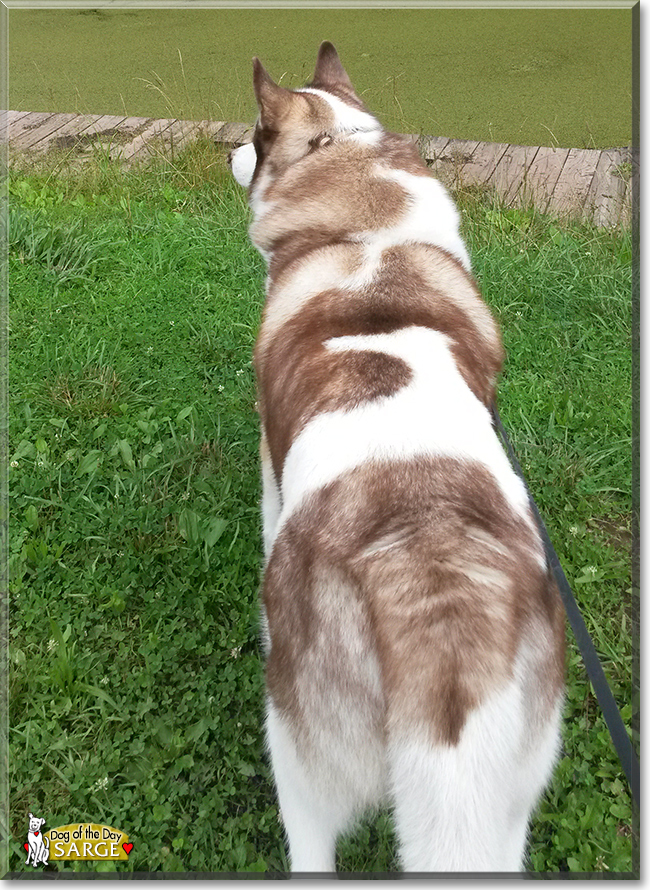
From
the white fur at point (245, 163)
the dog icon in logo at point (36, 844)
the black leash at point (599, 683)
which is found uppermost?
the white fur at point (245, 163)

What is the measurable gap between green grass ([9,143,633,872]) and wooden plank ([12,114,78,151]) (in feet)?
2.63

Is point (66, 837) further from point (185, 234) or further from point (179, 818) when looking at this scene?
point (185, 234)

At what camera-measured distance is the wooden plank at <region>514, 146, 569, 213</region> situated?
448 cm

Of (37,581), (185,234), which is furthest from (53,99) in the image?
(37,581)

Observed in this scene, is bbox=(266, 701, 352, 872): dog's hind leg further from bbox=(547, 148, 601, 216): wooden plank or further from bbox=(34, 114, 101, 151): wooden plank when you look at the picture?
bbox=(34, 114, 101, 151): wooden plank

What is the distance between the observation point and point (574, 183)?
15.4 feet

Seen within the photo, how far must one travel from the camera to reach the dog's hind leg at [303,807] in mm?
1315

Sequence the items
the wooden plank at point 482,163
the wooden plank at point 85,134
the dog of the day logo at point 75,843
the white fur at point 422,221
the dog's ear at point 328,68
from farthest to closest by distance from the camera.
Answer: the wooden plank at point 85,134
the wooden plank at point 482,163
the dog's ear at point 328,68
the white fur at point 422,221
the dog of the day logo at point 75,843

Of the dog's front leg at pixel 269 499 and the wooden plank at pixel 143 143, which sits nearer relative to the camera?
the dog's front leg at pixel 269 499

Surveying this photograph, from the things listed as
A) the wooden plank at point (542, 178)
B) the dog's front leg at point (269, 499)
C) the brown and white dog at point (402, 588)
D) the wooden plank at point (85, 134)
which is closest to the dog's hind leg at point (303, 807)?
the brown and white dog at point (402, 588)

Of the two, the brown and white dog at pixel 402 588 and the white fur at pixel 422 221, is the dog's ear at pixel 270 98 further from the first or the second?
the brown and white dog at pixel 402 588

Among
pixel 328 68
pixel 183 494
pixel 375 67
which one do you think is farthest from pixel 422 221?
pixel 375 67

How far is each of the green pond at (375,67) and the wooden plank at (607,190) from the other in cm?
27

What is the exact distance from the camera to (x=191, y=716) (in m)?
2.11
